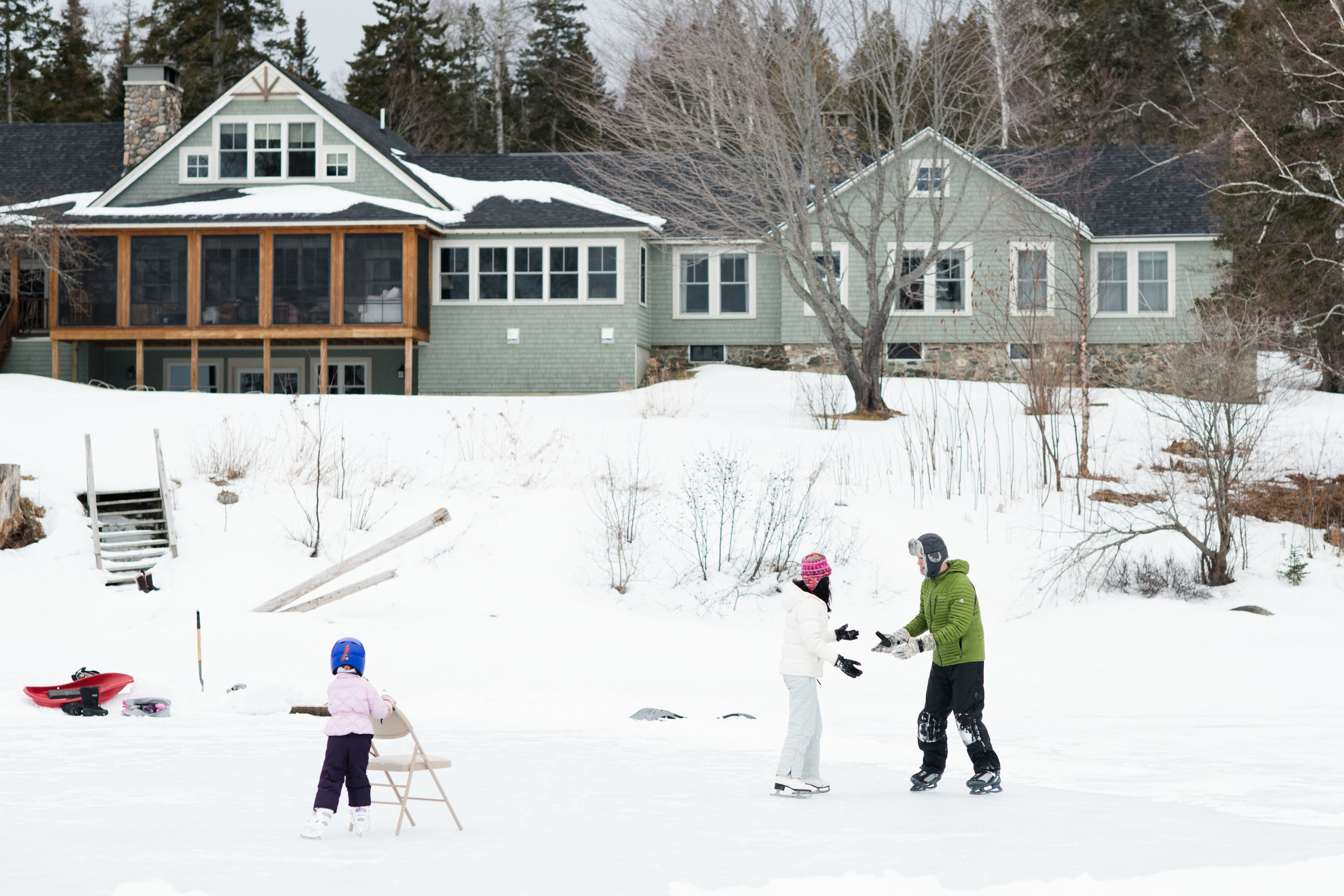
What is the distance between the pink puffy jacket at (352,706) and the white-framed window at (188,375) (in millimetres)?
24839

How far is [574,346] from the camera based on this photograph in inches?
1096

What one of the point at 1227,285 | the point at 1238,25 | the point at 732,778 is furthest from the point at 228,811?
the point at 1238,25

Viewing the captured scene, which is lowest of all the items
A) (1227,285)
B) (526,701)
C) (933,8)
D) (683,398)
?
(526,701)

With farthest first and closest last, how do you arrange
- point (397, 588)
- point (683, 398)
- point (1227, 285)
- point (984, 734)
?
point (683, 398) < point (1227, 285) < point (397, 588) < point (984, 734)

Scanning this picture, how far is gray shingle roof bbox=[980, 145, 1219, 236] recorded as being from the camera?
93.0 ft

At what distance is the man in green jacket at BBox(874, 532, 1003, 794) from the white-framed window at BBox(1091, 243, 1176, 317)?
903 inches

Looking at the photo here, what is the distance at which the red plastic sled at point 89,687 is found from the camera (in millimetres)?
9898

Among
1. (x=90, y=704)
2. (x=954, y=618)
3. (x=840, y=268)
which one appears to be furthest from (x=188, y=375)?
(x=954, y=618)

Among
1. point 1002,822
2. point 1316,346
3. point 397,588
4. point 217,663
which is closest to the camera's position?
point 1002,822

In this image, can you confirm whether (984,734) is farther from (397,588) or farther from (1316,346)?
(1316,346)

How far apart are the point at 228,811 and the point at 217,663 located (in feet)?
18.4

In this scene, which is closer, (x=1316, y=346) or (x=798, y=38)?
(x=1316, y=346)

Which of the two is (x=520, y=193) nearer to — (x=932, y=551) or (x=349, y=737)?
(x=932, y=551)

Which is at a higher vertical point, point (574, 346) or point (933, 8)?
point (933, 8)
